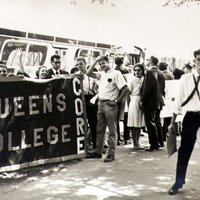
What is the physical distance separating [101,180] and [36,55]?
11.8 meters

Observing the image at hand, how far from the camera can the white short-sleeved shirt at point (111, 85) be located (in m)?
8.43

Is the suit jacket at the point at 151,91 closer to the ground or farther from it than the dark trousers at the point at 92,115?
farther from it

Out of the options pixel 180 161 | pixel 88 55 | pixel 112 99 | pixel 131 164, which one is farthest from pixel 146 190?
pixel 88 55

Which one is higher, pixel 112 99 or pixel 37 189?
pixel 112 99

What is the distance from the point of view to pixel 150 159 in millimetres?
8641

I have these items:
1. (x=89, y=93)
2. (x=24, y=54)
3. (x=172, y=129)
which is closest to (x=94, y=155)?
(x=89, y=93)

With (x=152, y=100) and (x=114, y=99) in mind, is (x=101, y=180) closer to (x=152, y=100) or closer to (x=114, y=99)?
(x=114, y=99)

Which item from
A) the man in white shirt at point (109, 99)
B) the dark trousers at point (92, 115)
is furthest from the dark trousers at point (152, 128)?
the man in white shirt at point (109, 99)

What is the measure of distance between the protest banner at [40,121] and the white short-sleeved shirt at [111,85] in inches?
16.9

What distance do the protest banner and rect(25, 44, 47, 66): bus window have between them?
383 inches

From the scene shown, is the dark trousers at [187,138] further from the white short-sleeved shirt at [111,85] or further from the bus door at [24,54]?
the bus door at [24,54]

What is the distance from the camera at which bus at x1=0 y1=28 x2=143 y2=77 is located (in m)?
16.7

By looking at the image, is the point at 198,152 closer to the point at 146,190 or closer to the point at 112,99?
the point at 112,99

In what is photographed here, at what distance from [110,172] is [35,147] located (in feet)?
4.05
